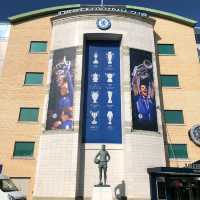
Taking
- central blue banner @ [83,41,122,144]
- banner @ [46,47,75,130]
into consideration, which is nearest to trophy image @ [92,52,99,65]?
central blue banner @ [83,41,122,144]

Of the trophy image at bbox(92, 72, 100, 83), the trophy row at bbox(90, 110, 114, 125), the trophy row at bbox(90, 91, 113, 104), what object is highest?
the trophy image at bbox(92, 72, 100, 83)

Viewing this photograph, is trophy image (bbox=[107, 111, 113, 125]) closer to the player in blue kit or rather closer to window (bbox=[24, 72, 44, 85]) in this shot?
the player in blue kit

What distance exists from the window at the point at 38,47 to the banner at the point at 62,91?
3.73m

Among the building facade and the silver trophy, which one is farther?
the silver trophy

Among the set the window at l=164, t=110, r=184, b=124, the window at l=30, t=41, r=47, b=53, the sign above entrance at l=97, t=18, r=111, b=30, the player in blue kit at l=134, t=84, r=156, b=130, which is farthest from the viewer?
the window at l=30, t=41, r=47, b=53

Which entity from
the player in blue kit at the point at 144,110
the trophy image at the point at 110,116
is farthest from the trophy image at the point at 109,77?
the trophy image at the point at 110,116

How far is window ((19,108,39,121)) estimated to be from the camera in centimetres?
3288

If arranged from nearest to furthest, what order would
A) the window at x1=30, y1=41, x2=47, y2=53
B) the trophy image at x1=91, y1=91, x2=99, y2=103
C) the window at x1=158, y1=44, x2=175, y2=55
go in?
1. the trophy image at x1=91, y1=91, x2=99, y2=103
2. the window at x1=30, y1=41, x2=47, y2=53
3. the window at x1=158, y1=44, x2=175, y2=55

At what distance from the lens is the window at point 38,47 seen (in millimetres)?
37062

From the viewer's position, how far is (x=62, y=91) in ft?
103

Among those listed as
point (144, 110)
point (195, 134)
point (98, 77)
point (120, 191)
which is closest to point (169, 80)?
point (144, 110)

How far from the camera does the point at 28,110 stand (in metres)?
33.3

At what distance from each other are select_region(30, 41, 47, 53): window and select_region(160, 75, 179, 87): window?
15.7 m

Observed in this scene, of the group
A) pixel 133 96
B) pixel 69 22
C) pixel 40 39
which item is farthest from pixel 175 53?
pixel 40 39
